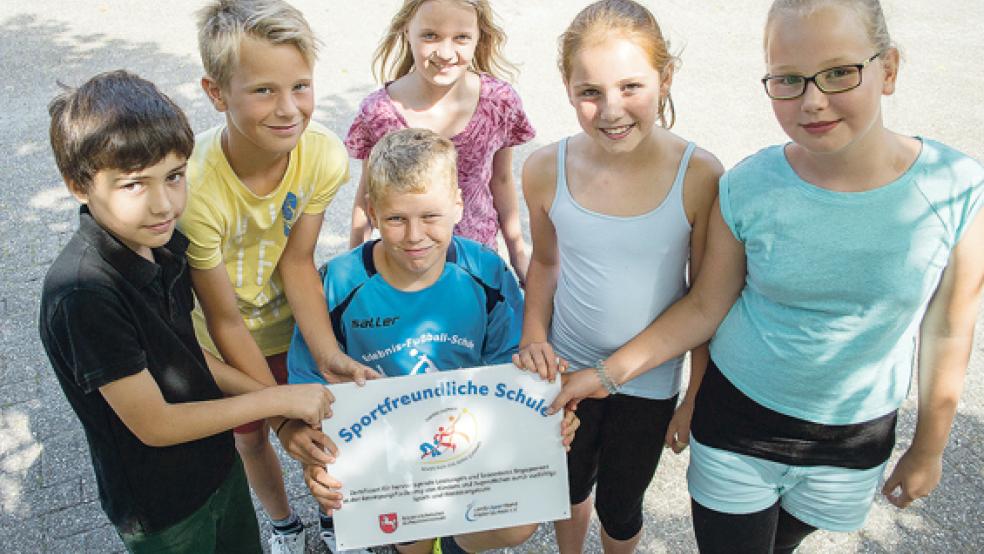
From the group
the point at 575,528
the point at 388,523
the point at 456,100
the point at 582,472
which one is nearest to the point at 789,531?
the point at 582,472

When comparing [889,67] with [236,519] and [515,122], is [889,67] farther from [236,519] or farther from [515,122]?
[236,519]

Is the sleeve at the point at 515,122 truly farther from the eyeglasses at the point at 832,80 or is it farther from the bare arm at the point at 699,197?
the eyeglasses at the point at 832,80

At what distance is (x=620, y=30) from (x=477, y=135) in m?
1.08

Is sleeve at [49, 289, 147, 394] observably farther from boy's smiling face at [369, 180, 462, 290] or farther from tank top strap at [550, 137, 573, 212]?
tank top strap at [550, 137, 573, 212]

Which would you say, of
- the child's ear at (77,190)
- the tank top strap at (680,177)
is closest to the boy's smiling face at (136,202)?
the child's ear at (77,190)

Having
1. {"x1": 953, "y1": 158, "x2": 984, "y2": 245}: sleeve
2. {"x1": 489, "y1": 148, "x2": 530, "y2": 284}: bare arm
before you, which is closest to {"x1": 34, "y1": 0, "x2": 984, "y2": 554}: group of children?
{"x1": 953, "y1": 158, "x2": 984, "y2": 245}: sleeve

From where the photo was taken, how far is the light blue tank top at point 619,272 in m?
2.21

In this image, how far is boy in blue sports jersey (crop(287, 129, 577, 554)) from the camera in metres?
2.21

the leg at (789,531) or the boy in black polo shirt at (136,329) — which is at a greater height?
the boy in black polo shirt at (136,329)

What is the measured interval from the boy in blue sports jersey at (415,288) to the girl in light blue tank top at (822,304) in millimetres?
364

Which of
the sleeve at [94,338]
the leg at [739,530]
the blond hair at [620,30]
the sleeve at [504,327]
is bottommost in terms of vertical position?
the leg at [739,530]

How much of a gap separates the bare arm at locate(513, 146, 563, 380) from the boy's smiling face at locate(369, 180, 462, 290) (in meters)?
0.27

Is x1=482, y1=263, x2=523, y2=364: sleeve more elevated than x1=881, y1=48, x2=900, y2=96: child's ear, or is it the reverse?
x1=881, y1=48, x2=900, y2=96: child's ear

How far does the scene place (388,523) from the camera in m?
2.28
